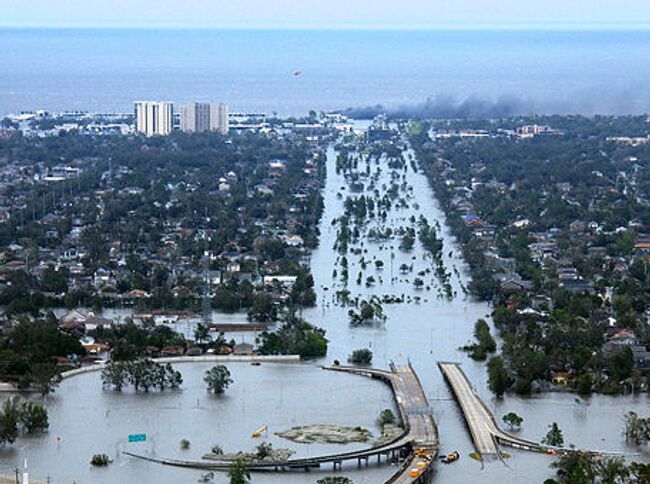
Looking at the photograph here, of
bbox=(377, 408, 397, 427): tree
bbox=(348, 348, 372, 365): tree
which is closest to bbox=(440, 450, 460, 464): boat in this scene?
bbox=(377, 408, 397, 427): tree

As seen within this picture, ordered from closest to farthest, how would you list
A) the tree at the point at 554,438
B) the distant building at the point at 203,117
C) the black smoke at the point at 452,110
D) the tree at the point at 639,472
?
the tree at the point at 639,472
the tree at the point at 554,438
the distant building at the point at 203,117
the black smoke at the point at 452,110

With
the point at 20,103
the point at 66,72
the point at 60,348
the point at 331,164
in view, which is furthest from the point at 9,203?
the point at 66,72

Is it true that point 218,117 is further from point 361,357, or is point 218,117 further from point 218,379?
point 218,379

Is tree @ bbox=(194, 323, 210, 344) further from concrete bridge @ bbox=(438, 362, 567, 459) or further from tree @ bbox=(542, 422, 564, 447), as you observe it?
tree @ bbox=(542, 422, 564, 447)

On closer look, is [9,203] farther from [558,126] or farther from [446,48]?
[446,48]


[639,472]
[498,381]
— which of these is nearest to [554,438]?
[639,472]

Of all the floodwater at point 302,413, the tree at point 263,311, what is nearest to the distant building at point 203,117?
the tree at point 263,311

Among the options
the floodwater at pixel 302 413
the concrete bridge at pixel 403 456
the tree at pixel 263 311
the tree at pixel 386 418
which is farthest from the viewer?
the tree at pixel 263 311

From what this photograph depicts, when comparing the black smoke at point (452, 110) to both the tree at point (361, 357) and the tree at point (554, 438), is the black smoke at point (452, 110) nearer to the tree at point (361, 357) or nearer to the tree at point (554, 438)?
the tree at point (361, 357)
